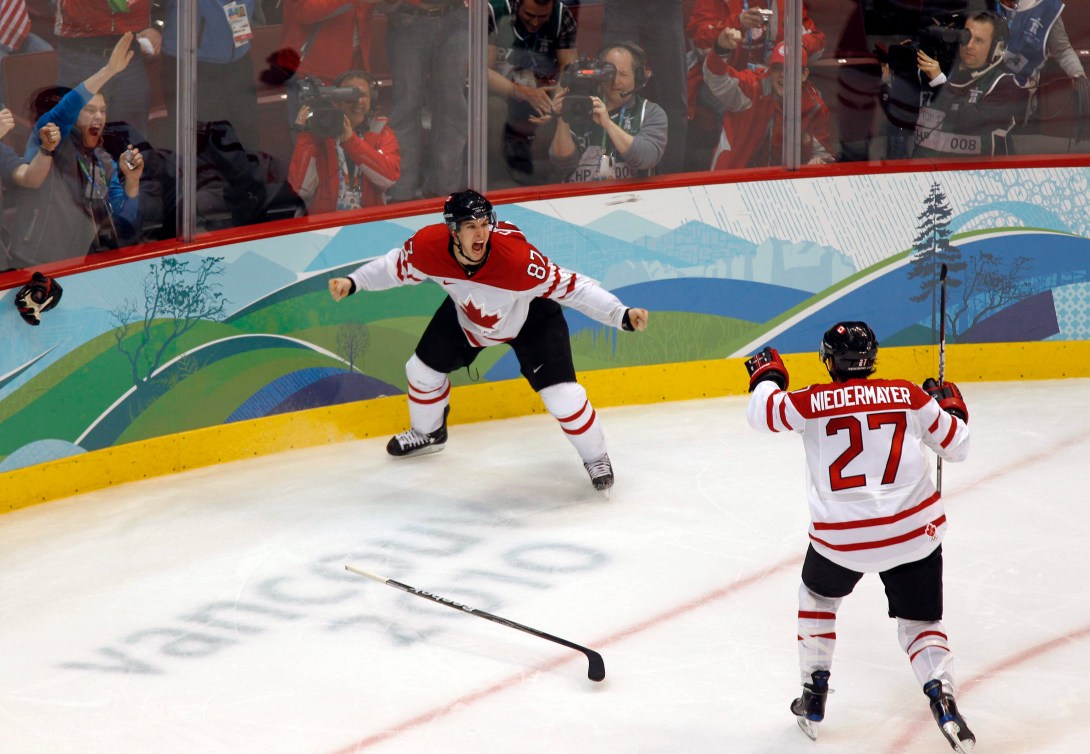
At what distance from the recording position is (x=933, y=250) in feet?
19.6

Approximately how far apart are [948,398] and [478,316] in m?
1.99

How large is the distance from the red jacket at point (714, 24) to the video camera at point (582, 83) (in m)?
0.37

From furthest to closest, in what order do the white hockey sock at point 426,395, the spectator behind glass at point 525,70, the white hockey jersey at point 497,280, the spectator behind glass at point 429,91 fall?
the spectator behind glass at point 525,70
the spectator behind glass at point 429,91
the white hockey sock at point 426,395
the white hockey jersey at point 497,280

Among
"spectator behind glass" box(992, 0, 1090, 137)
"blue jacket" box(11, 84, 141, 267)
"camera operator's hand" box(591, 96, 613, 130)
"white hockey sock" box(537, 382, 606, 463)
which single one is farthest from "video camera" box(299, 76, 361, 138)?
"spectator behind glass" box(992, 0, 1090, 137)

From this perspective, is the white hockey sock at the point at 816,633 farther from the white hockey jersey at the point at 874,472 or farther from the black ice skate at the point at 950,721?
the black ice skate at the point at 950,721

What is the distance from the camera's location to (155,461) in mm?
4930

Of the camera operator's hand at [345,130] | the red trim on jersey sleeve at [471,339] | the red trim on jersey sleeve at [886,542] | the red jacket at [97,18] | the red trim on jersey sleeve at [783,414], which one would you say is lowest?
the red trim on jersey sleeve at [886,542]

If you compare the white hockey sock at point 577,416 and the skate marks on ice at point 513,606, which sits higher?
the white hockey sock at point 577,416

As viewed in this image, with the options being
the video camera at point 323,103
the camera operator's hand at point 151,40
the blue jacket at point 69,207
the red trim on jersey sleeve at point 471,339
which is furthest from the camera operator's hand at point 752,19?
the blue jacket at point 69,207

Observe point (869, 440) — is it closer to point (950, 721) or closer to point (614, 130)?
point (950, 721)

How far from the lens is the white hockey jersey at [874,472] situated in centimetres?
288

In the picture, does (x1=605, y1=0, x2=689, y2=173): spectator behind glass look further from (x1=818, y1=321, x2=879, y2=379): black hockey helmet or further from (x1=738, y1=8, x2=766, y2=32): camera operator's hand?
(x1=818, y1=321, x2=879, y2=379): black hockey helmet

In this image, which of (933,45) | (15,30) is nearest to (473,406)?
(15,30)

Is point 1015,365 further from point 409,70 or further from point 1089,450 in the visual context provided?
point 409,70
